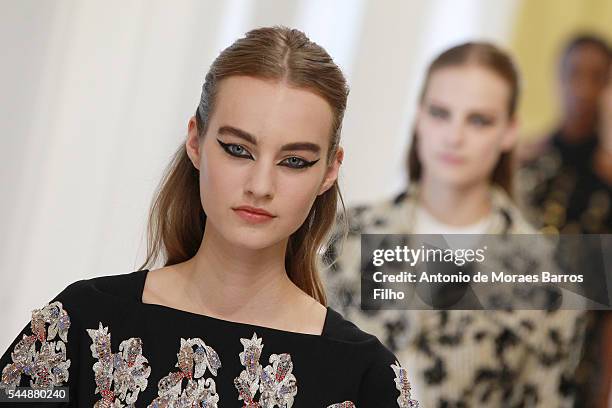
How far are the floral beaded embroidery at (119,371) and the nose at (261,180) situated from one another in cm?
27

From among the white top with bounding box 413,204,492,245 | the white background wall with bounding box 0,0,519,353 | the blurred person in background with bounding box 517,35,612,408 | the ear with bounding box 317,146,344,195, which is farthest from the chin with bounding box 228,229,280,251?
the blurred person in background with bounding box 517,35,612,408

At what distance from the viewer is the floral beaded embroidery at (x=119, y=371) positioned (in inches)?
57.9

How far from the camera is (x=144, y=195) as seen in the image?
2.89 m

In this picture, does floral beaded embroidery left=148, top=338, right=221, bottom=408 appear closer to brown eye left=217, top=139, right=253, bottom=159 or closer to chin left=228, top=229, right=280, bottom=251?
chin left=228, top=229, right=280, bottom=251

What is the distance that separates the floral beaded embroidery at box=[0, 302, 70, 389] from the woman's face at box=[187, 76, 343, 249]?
0.25 metres

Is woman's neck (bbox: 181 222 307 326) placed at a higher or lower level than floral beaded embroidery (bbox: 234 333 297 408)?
higher

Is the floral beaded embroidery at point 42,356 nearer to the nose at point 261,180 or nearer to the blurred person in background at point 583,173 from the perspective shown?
the nose at point 261,180

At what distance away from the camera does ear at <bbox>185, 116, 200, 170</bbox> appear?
1534 mm

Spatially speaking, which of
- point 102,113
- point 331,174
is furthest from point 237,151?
point 102,113

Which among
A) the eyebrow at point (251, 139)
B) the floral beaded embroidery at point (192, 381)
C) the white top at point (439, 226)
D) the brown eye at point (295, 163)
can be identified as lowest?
the floral beaded embroidery at point (192, 381)

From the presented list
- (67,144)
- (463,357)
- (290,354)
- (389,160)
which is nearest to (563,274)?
(463,357)

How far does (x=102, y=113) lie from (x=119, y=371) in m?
1.53

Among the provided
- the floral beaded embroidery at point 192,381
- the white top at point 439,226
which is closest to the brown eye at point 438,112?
the white top at point 439,226

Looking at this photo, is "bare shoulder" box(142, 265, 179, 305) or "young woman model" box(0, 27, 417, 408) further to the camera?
"bare shoulder" box(142, 265, 179, 305)
